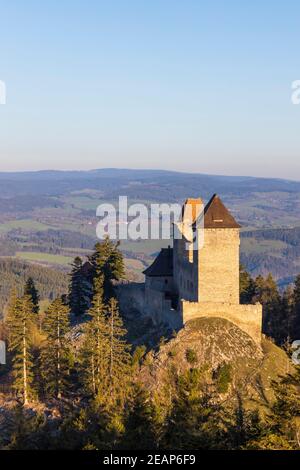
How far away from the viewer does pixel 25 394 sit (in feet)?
149

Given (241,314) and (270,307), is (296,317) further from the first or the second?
(241,314)

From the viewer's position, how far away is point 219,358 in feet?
148

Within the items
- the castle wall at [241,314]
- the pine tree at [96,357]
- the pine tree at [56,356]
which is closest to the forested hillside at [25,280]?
the pine tree at [56,356]

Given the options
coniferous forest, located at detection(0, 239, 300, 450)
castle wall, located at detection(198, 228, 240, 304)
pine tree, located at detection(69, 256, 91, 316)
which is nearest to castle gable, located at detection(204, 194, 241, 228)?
castle wall, located at detection(198, 228, 240, 304)

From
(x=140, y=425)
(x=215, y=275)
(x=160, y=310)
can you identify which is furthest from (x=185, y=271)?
(x=140, y=425)

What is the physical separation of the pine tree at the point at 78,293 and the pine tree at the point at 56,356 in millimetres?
14304

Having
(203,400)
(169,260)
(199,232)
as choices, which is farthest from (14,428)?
(169,260)

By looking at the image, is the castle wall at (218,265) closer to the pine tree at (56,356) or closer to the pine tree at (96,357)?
the pine tree at (96,357)

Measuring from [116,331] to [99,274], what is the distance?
44.6 ft

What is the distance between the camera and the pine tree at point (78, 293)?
208ft

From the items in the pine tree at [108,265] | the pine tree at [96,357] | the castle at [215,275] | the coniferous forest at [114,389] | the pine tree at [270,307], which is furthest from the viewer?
the pine tree at [108,265]

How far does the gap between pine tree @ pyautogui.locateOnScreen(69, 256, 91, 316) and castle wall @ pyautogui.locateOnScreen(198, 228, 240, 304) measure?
1881cm

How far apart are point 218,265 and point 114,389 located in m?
12.7
